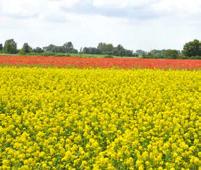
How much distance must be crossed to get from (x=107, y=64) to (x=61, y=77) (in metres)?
8.40

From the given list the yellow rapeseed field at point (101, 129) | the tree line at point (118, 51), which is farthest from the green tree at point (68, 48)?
the yellow rapeseed field at point (101, 129)

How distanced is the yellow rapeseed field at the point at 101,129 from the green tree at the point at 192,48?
38194 mm

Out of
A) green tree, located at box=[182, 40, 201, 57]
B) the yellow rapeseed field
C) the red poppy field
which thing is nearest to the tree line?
green tree, located at box=[182, 40, 201, 57]

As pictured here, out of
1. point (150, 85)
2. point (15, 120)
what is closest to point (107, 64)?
point (150, 85)

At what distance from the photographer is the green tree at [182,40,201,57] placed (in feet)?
193

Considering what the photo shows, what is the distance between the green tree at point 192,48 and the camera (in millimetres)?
58719

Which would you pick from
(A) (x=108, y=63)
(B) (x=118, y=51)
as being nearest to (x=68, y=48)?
(B) (x=118, y=51)

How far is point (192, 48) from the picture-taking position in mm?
59219

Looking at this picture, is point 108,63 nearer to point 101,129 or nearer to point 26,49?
point 101,129

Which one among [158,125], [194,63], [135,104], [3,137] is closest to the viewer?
[3,137]

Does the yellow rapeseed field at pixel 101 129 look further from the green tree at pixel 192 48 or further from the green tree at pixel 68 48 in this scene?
the green tree at pixel 68 48

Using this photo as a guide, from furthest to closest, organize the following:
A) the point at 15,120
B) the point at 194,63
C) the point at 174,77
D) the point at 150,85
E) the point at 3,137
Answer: the point at 194,63, the point at 174,77, the point at 150,85, the point at 15,120, the point at 3,137

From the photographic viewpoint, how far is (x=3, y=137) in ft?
35.8

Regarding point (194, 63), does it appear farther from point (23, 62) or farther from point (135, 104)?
point (135, 104)
